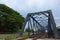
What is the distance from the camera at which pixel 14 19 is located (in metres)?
66.0

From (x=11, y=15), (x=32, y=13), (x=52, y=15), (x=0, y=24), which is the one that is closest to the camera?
(x=52, y=15)

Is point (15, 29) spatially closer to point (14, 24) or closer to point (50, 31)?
point (14, 24)

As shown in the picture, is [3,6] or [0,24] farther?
[3,6]

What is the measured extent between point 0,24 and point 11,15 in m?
6.78

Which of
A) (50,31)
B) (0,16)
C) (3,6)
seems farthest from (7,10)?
(50,31)

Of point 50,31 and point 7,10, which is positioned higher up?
point 7,10

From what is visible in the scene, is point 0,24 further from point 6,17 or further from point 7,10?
point 7,10

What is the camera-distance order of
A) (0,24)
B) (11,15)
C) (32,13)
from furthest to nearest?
(11,15), (0,24), (32,13)

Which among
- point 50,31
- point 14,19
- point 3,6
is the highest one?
point 3,6

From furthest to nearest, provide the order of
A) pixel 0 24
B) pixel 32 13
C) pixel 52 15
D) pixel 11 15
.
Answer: pixel 11 15
pixel 0 24
pixel 32 13
pixel 52 15

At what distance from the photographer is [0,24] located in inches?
2489

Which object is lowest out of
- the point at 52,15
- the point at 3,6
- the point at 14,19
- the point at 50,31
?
the point at 50,31

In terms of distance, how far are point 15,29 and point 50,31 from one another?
34398 millimetres

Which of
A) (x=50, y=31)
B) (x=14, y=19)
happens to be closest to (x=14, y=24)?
(x=14, y=19)
